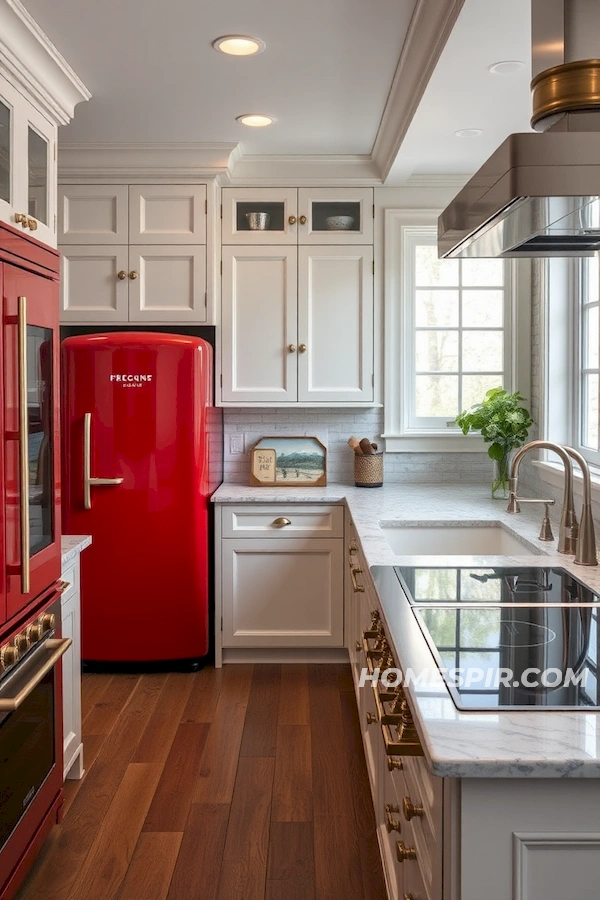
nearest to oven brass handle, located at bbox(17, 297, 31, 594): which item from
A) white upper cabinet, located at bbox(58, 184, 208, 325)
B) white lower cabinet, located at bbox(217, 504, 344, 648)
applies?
white lower cabinet, located at bbox(217, 504, 344, 648)

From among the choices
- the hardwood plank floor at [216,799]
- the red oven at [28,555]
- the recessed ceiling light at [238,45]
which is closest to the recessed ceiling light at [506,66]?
the recessed ceiling light at [238,45]

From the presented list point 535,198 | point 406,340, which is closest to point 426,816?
point 535,198

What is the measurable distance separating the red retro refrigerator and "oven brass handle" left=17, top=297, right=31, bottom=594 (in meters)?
1.73

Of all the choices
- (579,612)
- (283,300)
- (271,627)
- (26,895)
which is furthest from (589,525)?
(283,300)

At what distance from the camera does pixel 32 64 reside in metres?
2.42

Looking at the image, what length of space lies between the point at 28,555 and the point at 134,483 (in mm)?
1732

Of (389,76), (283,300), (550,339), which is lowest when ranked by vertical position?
(550,339)

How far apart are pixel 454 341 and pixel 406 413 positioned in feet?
1.46

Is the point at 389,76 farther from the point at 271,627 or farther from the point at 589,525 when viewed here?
the point at 271,627

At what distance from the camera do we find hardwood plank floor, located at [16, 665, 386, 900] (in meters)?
2.28

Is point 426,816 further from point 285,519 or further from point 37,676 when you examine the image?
point 285,519

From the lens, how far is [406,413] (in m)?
4.36

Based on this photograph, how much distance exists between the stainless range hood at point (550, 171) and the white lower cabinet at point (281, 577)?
220 centimetres

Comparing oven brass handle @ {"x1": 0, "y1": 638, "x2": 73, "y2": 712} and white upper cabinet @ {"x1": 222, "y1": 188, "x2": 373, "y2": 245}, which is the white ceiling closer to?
white upper cabinet @ {"x1": 222, "y1": 188, "x2": 373, "y2": 245}
